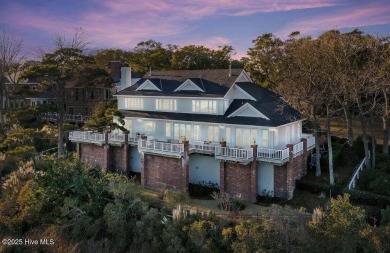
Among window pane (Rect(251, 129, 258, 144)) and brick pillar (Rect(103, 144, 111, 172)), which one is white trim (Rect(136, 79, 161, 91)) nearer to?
brick pillar (Rect(103, 144, 111, 172))

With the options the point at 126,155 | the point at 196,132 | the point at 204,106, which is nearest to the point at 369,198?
the point at 196,132

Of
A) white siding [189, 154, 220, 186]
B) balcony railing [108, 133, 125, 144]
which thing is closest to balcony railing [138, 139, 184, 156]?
white siding [189, 154, 220, 186]

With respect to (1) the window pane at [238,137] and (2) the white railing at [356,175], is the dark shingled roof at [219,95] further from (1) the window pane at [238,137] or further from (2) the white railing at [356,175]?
(2) the white railing at [356,175]

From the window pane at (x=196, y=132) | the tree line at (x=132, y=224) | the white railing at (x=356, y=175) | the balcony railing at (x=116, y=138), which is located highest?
the window pane at (x=196, y=132)

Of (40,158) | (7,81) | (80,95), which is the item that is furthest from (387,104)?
(7,81)

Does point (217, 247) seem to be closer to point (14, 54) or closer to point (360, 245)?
point (360, 245)

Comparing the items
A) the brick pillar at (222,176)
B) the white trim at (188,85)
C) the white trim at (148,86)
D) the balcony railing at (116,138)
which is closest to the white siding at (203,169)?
the brick pillar at (222,176)
